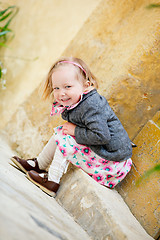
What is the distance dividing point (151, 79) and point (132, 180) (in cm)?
68

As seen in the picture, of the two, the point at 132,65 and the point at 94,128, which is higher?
the point at 132,65

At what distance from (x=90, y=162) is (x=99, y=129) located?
26 centimetres

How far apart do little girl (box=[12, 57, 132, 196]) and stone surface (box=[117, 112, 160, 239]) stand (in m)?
0.08

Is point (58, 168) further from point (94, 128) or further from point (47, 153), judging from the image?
point (94, 128)

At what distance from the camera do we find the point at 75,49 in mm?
2213

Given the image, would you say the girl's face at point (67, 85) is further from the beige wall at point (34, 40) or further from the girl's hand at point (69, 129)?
the beige wall at point (34, 40)

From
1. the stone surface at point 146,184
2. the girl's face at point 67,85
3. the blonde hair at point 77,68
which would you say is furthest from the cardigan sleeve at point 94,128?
the stone surface at point 146,184

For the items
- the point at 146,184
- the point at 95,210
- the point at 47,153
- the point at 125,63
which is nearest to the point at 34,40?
the point at 125,63

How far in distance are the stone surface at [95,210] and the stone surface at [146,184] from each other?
0.05 m

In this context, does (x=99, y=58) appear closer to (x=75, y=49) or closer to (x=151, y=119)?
(x=75, y=49)

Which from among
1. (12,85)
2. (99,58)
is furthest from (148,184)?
(12,85)

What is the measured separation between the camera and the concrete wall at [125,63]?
5.62ft

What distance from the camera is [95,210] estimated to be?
1.31 m

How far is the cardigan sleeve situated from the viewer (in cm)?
143
